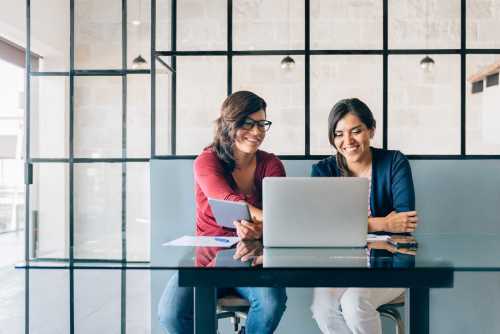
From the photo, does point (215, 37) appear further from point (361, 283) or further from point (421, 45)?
point (361, 283)

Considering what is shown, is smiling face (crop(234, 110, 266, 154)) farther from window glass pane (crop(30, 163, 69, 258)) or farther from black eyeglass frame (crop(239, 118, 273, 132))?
window glass pane (crop(30, 163, 69, 258))

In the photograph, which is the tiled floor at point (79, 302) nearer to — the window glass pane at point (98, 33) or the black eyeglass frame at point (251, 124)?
the black eyeglass frame at point (251, 124)

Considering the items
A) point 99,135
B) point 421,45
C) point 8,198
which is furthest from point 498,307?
point 8,198

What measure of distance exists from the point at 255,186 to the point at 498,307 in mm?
1515

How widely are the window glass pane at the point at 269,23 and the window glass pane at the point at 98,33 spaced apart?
4.69ft

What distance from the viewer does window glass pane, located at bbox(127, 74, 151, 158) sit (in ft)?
20.9

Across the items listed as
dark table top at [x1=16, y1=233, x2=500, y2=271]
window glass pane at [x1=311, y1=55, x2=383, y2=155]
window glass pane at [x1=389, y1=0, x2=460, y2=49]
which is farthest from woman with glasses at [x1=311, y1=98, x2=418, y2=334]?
window glass pane at [x1=389, y1=0, x2=460, y2=49]

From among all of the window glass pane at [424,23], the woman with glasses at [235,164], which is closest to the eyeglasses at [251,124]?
the woman with glasses at [235,164]

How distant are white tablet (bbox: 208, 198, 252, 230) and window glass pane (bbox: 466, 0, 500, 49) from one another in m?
4.47

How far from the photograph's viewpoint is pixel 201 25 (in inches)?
233

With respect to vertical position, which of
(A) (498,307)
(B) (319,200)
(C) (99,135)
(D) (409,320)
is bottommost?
(A) (498,307)

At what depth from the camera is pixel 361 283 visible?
1.44 meters

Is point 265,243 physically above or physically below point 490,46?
below

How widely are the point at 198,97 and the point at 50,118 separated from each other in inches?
62.3
